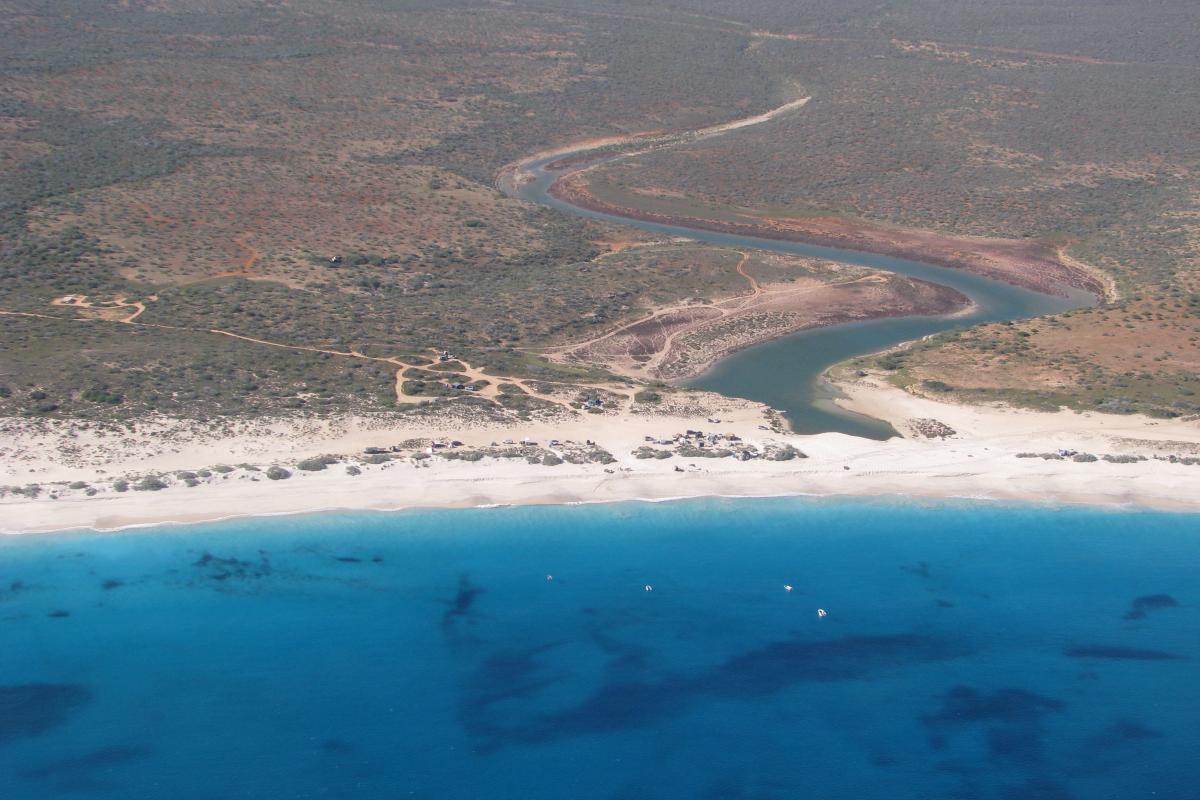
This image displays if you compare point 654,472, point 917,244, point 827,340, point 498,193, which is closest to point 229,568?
point 654,472

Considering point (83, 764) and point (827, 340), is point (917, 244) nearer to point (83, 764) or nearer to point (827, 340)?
point (827, 340)

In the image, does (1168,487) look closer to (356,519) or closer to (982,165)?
(356,519)

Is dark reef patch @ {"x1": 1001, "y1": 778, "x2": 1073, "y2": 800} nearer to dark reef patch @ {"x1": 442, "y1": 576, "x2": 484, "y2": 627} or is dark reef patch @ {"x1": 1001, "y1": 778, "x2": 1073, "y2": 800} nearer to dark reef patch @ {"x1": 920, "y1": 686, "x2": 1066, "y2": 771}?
dark reef patch @ {"x1": 920, "y1": 686, "x2": 1066, "y2": 771}

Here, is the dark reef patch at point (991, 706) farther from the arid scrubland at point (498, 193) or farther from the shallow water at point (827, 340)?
the arid scrubland at point (498, 193)

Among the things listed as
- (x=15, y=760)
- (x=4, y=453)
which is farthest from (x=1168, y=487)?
(x=4, y=453)

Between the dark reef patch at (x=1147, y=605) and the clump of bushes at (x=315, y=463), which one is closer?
the dark reef patch at (x=1147, y=605)

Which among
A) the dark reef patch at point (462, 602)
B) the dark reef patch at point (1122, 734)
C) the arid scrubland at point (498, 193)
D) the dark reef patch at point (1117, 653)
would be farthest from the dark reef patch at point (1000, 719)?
the arid scrubland at point (498, 193)
